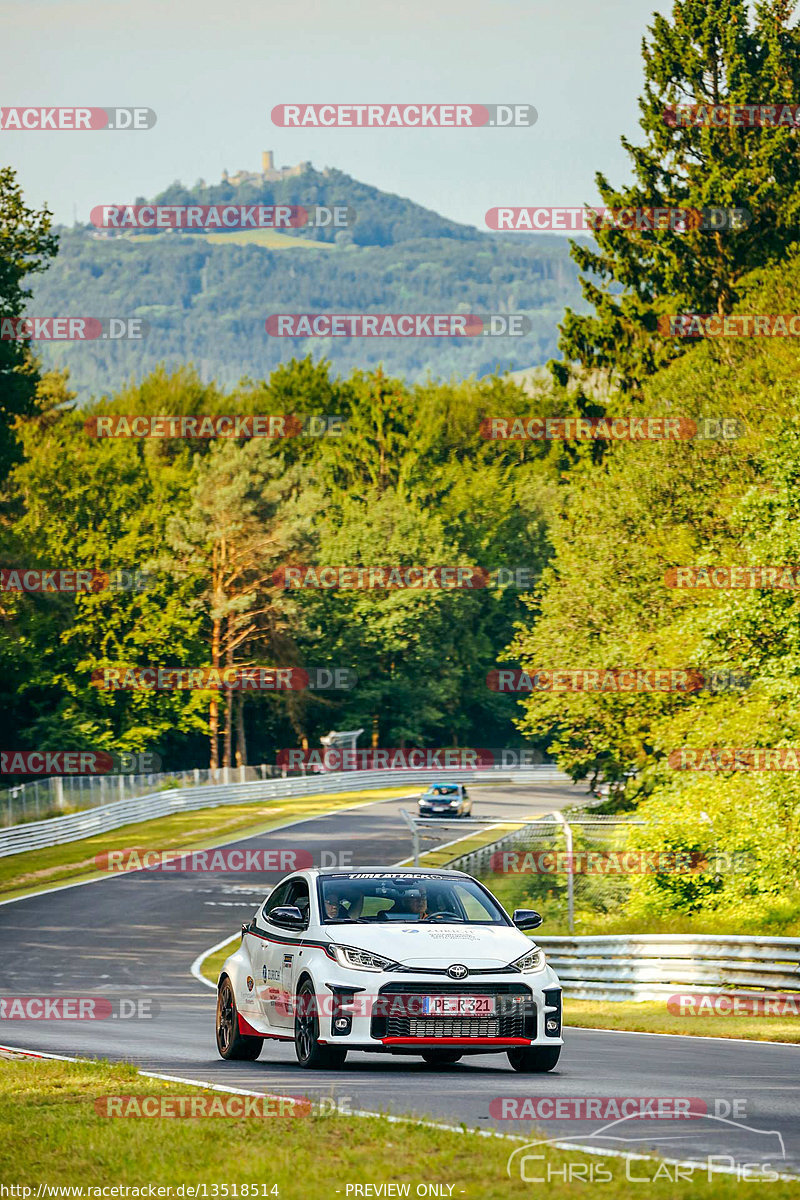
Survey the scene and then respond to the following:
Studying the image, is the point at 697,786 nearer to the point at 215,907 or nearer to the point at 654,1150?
the point at 215,907

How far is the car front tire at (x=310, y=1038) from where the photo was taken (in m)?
11.5

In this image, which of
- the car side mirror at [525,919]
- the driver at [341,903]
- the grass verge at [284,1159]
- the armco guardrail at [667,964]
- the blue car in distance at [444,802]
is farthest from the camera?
the blue car in distance at [444,802]

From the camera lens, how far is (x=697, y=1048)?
1543 cm

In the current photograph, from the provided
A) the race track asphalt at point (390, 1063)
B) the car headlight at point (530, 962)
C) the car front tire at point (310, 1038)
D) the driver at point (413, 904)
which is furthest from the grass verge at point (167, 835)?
the car headlight at point (530, 962)

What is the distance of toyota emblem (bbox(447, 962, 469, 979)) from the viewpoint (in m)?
11.3

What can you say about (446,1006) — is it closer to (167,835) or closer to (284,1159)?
(284,1159)

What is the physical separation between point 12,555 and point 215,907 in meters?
30.4

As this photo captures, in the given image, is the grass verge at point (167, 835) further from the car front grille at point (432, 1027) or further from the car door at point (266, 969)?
the car front grille at point (432, 1027)

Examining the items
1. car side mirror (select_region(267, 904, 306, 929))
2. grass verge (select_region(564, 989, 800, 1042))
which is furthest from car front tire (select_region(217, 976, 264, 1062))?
grass verge (select_region(564, 989, 800, 1042))

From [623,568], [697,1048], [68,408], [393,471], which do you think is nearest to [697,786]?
[623,568]

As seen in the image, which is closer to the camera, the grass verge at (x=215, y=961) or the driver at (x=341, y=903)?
the driver at (x=341, y=903)

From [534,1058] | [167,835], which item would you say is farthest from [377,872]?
[167,835]

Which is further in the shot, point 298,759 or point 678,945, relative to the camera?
point 298,759

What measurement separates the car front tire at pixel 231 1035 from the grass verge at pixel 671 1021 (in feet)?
19.8
